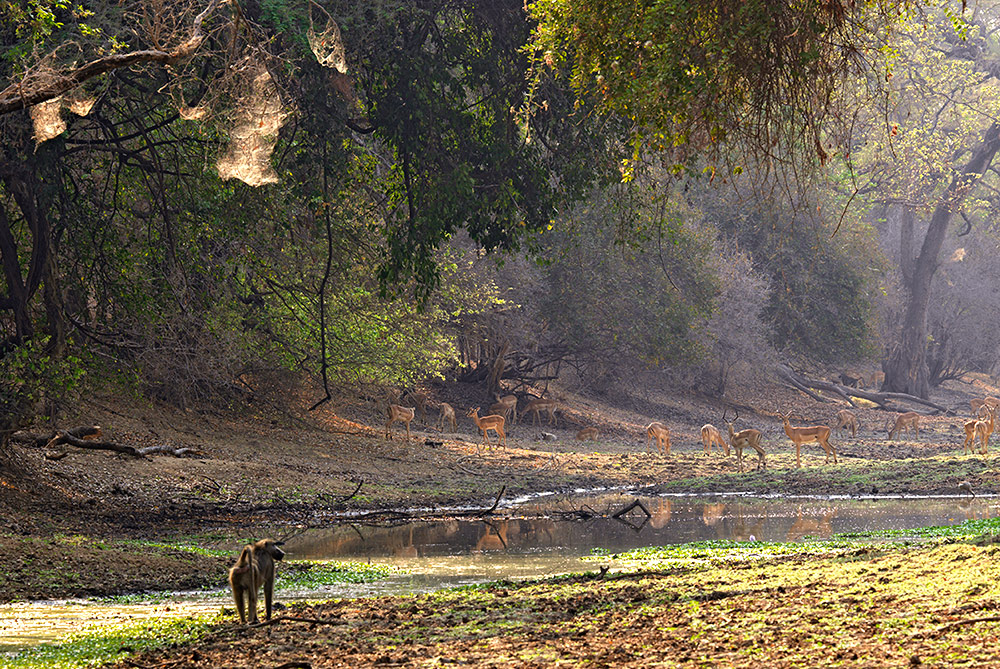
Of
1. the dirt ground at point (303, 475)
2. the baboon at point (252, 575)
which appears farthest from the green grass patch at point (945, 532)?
the baboon at point (252, 575)

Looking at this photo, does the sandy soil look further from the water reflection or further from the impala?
the water reflection

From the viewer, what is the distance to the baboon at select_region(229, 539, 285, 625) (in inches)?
322

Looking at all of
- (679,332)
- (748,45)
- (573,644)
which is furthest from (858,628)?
(679,332)

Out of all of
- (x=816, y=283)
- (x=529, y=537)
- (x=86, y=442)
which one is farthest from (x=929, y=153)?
(x=86, y=442)

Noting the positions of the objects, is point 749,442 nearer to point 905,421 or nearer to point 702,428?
point 702,428

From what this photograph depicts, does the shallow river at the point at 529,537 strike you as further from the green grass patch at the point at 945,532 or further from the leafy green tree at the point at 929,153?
the leafy green tree at the point at 929,153

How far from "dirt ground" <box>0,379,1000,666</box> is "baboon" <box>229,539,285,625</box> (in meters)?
0.31

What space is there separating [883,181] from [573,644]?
144 feet

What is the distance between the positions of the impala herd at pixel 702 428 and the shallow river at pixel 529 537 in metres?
6.78

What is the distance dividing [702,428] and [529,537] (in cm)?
1873

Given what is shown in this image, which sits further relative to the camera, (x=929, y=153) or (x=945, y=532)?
(x=929, y=153)

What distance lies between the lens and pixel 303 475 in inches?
822

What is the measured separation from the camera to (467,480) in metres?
23.8

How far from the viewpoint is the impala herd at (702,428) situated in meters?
28.1
